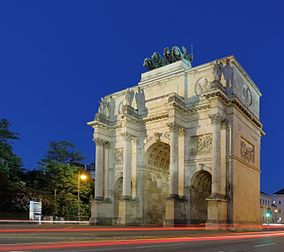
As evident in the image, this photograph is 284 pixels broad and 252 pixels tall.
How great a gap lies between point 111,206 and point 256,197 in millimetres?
15956

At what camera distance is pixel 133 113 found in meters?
39.7

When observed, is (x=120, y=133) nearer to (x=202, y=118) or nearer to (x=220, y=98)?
(x=202, y=118)

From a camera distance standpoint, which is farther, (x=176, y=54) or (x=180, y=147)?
(x=176, y=54)

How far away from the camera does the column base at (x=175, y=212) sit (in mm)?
32281

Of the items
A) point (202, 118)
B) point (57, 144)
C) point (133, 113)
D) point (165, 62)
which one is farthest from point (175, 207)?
point (57, 144)

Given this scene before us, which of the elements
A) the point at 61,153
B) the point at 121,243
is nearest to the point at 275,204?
the point at 61,153

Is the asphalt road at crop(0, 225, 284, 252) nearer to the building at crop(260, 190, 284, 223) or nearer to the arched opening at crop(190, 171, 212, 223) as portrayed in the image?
the arched opening at crop(190, 171, 212, 223)

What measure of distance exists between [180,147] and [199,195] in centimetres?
507

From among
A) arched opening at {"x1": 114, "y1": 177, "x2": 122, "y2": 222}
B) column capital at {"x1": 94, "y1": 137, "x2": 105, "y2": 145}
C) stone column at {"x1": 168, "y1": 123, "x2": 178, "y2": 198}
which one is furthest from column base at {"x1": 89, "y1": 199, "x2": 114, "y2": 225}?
stone column at {"x1": 168, "y1": 123, "x2": 178, "y2": 198}

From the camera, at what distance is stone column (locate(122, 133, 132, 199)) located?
A: 126 ft

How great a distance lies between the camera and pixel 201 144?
114 ft

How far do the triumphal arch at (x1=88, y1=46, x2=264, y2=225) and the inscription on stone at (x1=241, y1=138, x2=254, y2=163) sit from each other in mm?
97

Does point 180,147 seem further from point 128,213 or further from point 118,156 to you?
point 118,156

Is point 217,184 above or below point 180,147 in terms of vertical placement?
below
